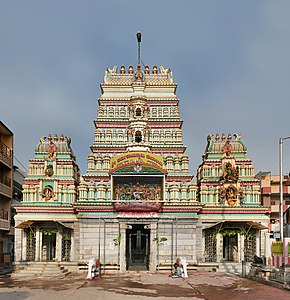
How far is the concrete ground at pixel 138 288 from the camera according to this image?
21359 millimetres

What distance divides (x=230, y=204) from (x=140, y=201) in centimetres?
892

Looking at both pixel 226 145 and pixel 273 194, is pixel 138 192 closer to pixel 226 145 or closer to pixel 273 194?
pixel 226 145

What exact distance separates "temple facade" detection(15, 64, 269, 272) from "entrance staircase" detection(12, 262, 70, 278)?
6.15ft

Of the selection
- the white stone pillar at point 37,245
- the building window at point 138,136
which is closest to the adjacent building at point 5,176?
the white stone pillar at point 37,245

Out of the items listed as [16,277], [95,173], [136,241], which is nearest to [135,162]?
[95,173]

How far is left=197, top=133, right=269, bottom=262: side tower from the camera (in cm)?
3722

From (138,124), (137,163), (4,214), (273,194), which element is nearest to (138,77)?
(138,124)

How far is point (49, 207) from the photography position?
124 feet

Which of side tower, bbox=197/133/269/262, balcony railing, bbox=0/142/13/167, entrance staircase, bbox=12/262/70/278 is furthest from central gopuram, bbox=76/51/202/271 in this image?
balcony railing, bbox=0/142/13/167

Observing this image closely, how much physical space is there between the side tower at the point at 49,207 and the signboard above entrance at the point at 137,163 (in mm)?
5737

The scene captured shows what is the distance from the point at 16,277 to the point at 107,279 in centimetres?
716

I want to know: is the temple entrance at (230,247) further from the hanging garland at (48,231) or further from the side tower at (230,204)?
the hanging garland at (48,231)

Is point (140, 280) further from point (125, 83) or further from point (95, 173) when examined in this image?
point (125, 83)

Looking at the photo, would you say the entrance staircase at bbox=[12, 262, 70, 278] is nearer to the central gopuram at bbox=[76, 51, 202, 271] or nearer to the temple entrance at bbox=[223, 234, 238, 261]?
the central gopuram at bbox=[76, 51, 202, 271]
